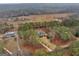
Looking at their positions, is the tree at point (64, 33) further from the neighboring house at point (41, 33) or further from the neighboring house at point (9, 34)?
the neighboring house at point (9, 34)

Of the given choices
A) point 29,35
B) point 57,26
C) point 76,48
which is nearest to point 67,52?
point 76,48

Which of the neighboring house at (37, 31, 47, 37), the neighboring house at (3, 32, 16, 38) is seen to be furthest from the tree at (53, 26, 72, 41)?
the neighboring house at (3, 32, 16, 38)

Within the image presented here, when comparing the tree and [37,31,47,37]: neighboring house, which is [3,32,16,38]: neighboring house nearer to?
[37,31,47,37]: neighboring house

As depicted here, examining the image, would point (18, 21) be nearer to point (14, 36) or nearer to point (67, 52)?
point (14, 36)

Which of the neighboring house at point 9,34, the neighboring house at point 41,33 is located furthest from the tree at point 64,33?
the neighboring house at point 9,34

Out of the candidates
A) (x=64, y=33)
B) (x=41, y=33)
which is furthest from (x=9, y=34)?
(x=64, y=33)

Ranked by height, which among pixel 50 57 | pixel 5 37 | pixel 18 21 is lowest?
pixel 50 57

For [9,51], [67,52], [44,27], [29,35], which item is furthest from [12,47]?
[67,52]

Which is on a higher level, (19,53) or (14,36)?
(14,36)

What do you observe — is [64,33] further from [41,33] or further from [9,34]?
[9,34]
